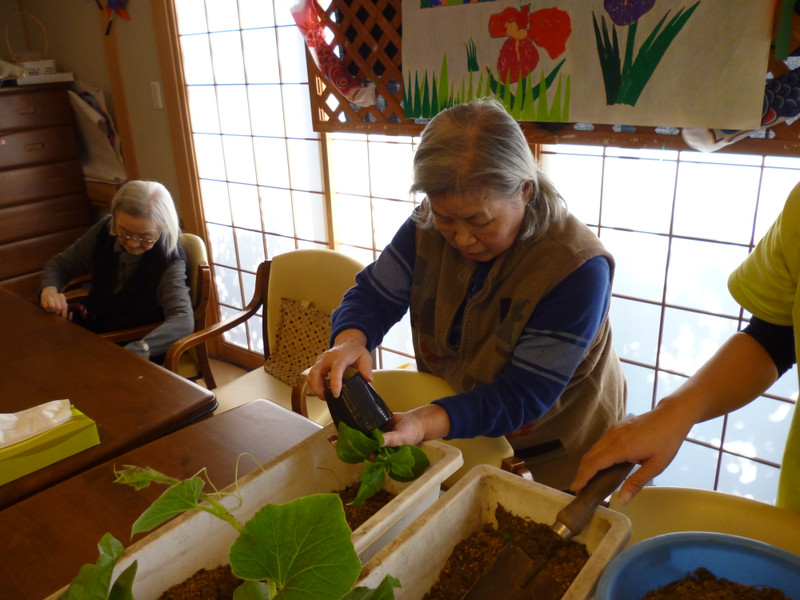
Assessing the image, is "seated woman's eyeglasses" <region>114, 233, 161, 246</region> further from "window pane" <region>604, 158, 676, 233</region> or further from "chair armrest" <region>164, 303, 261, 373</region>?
"window pane" <region>604, 158, 676, 233</region>

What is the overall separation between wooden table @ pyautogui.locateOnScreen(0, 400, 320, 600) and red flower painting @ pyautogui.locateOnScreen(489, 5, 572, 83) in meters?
1.32

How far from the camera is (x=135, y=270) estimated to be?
260 centimetres

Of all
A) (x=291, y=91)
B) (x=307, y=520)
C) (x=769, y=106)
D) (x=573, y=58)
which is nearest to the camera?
(x=307, y=520)

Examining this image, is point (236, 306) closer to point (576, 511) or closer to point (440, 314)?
point (440, 314)

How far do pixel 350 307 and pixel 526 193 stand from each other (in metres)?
0.51

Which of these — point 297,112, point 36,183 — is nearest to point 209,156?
point 297,112

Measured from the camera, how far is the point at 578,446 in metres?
1.54

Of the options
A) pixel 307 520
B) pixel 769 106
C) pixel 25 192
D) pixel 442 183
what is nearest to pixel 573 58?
pixel 769 106

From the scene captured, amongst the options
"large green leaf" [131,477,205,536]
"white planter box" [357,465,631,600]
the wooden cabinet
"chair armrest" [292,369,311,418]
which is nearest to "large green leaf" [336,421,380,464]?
"white planter box" [357,465,631,600]

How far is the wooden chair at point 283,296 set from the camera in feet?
7.43

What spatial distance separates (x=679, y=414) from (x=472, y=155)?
1.97 ft

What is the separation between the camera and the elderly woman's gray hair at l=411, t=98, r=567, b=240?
1207 millimetres

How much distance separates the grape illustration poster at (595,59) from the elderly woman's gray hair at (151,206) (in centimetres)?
104

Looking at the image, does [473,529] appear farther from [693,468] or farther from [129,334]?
[129,334]
